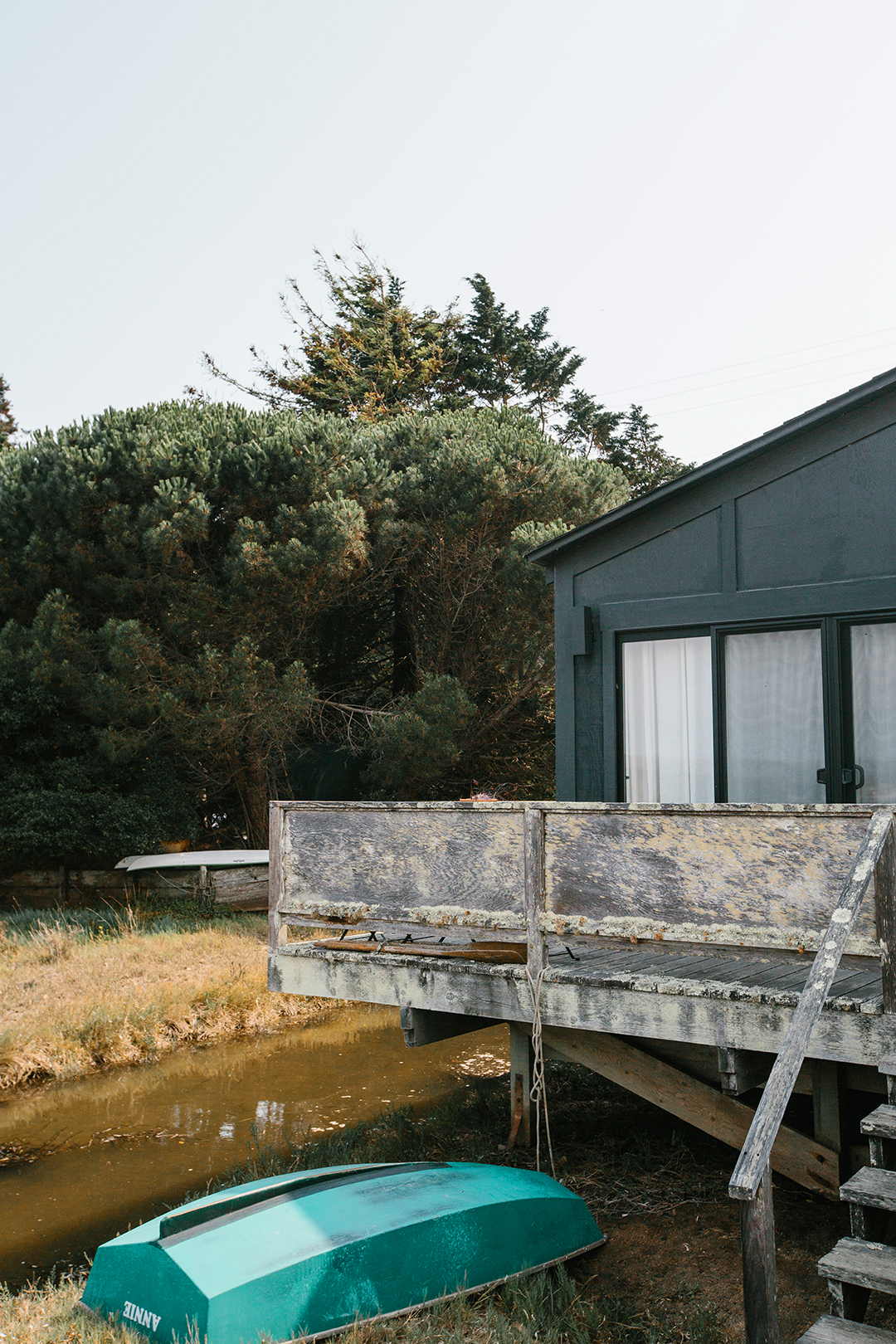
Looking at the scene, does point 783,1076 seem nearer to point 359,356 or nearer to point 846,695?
point 846,695

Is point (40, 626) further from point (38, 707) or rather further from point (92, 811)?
point (92, 811)

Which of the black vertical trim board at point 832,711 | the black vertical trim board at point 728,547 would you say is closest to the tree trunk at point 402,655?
the black vertical trim board at point 728,547

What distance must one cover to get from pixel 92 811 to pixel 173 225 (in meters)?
9.52

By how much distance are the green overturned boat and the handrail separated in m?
1.96

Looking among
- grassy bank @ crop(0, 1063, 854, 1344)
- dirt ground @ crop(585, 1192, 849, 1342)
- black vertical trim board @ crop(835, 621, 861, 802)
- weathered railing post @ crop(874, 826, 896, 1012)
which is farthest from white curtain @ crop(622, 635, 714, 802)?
weathered railing post @ crop(874, 826, 896, 1012)

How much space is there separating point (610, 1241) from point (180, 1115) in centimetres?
461

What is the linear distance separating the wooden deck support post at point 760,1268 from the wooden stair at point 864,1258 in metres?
0.11

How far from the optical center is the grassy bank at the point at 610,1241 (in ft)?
15.0

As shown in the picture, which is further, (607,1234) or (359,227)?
(359,227)

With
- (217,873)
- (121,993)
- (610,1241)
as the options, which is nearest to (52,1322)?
(610,1241)

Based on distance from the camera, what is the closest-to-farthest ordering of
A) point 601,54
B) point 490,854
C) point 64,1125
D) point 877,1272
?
point 877,1272
point 490,854
point 64,1125
point 601,54

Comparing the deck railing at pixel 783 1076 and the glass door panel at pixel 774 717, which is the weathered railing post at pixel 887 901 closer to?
the deck railing at pixel 783 1076

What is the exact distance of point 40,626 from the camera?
51.6 ft

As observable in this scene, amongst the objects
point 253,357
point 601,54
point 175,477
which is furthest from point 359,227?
point 601,54
